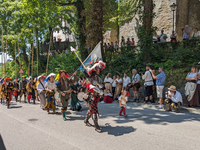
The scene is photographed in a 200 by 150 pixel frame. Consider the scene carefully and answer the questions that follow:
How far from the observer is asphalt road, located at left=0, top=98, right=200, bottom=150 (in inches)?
181

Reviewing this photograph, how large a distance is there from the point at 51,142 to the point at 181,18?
19609mm

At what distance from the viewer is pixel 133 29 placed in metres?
24.0

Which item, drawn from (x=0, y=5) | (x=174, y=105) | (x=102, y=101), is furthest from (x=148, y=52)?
(x=0, y=5)

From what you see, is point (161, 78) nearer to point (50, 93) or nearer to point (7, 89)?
point (50, 93)

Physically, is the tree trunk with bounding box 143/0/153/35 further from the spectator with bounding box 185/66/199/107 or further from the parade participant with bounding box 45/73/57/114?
the parade participant with bounding box 45/73/57/114

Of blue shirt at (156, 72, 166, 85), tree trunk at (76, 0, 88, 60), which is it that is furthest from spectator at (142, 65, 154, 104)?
tree trunk at (76, 0, 88, 60)

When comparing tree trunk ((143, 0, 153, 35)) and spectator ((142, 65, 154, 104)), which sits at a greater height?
tree trunk ((143, 0, 153, 35))

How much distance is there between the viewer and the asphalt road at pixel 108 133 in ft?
15.1

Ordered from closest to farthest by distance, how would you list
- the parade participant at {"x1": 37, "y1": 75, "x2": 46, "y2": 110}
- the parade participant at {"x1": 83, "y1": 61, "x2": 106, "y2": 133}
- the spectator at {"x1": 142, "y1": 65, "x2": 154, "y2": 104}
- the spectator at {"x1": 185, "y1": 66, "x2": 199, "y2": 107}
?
1. the parade participant at {"x1": 83, "y1": 61, "x2": 106, "y2": 133}
2. the spectator at {"x1": 185, "y1": 66, "x2": 199, "y2": 107}
3. the parade participant at {"x1": 37, "y1": 75, "x2": 46, "y2": 110}
4. the spectator at {"x1": 142, "y1": 65, "x2": 154, "y2": 104}

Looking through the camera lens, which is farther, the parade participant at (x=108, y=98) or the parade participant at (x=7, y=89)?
the parade participant at (x=108, y=98)

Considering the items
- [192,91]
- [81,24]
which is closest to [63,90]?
[192,91]

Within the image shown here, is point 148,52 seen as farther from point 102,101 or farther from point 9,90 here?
point 9,90

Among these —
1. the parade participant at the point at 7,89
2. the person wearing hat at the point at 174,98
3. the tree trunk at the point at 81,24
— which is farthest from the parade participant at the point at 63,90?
the tree trunk at the point at 81,24

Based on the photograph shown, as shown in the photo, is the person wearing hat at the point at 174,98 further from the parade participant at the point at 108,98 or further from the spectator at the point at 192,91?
the parade participant at the point at 108,98
